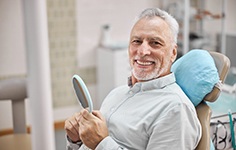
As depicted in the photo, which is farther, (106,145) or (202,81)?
(202,81)

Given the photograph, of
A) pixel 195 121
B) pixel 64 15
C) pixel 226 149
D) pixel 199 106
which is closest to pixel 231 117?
pixel 226 149

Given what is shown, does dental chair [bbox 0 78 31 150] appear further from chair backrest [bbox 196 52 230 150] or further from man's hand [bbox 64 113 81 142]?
chair backrest [bbox 196 52 230 150]

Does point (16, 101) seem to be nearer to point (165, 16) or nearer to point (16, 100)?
point (16, 100)

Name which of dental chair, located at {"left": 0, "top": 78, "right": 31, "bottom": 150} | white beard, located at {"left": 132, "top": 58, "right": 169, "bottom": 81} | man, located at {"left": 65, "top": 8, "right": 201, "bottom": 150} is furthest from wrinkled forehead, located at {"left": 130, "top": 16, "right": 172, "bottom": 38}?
dental chair, located at {"left": 0, "top": 78, "right": 31, "bottom": 150}

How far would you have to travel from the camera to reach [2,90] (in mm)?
1807

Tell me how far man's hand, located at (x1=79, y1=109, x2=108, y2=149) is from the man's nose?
329 mm

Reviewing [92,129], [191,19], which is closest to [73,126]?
[92,129]

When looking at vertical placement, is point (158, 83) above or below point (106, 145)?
above

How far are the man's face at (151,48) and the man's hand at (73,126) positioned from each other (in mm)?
320

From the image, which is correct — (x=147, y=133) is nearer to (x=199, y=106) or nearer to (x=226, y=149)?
(x=199, y=106)

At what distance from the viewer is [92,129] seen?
4.13 ft

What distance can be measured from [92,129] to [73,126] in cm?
19

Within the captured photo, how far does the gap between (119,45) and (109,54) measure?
9.0 inches

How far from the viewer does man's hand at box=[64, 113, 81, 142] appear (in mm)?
1408
